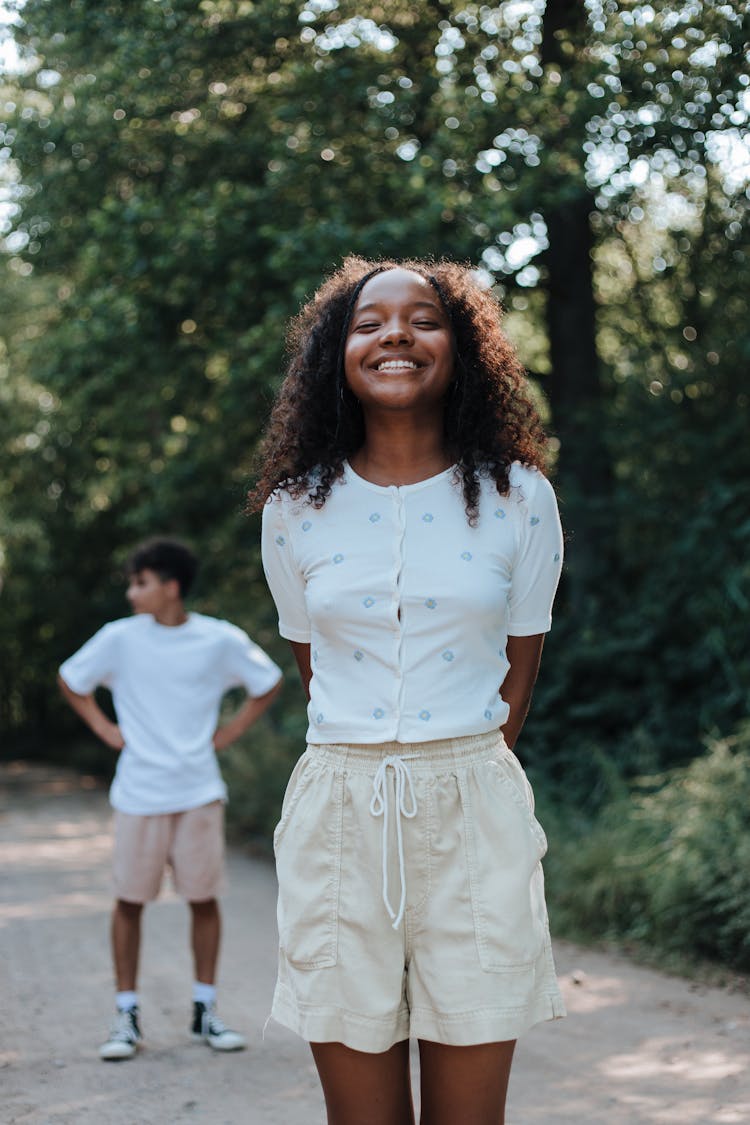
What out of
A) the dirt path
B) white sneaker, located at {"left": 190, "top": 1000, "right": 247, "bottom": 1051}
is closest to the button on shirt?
the dirt path

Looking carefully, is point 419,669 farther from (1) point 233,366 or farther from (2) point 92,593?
(2) point 92,593

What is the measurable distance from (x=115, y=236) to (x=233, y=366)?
1608 mm

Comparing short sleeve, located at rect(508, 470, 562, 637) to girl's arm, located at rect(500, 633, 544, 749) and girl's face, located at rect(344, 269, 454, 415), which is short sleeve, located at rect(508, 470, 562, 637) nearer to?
girl's arm, located at rect(500, 633, 544, 749)

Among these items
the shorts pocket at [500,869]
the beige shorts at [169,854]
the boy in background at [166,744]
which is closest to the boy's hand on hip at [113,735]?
the boy in background at [166,744]

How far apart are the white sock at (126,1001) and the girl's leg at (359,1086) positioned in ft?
10.5

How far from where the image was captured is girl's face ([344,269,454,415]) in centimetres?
286

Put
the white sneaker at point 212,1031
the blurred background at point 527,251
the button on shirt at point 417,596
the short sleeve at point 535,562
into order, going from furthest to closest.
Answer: the blurred background at point 527,251 < the white sneaker at point 212,1031 < the short sleeve at point 535,562 < the button on shirt at point 417,596

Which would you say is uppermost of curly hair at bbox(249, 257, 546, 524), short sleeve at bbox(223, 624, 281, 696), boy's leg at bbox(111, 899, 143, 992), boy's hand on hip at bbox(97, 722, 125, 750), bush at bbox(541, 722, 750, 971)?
→ curly hair at bbox(249, 257, 546, 524)

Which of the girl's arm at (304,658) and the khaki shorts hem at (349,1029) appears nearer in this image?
the khaki shorts hem at (349,1029)

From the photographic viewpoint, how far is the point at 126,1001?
5645 mm

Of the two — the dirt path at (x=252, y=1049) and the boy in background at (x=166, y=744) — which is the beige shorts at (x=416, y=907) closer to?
the dirt path at (x=252, y=1049)

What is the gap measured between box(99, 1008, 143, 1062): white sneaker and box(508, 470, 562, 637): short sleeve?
11.0ft

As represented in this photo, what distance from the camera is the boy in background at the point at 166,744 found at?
5.75 metres

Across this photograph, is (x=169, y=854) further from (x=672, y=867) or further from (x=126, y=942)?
(x=672, y=867)
